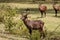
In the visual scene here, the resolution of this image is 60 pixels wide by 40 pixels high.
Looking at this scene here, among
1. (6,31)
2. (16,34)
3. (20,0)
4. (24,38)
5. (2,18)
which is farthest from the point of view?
(20,0)

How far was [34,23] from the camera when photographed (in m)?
12.6

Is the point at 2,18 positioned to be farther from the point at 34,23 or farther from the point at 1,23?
the point at 34,23

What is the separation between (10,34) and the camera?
13125mm

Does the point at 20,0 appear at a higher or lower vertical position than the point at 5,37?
lower

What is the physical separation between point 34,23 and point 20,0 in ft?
84.6

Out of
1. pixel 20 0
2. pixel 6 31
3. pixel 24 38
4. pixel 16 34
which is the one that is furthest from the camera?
pixel 20 0

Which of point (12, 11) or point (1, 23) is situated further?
point (1, 23)

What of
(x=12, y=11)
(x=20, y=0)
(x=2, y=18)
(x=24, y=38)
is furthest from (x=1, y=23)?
(x=20, y=0)

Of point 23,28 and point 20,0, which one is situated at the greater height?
point 23,28

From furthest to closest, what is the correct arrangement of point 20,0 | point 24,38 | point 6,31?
point 20,0
point 6,31
point 24,38

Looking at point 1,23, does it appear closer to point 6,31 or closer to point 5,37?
point 6,31

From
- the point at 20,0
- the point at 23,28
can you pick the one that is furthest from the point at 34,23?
the point at 20,0

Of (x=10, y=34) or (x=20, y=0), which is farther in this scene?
(x=20, y=0)

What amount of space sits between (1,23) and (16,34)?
3.71 meters
